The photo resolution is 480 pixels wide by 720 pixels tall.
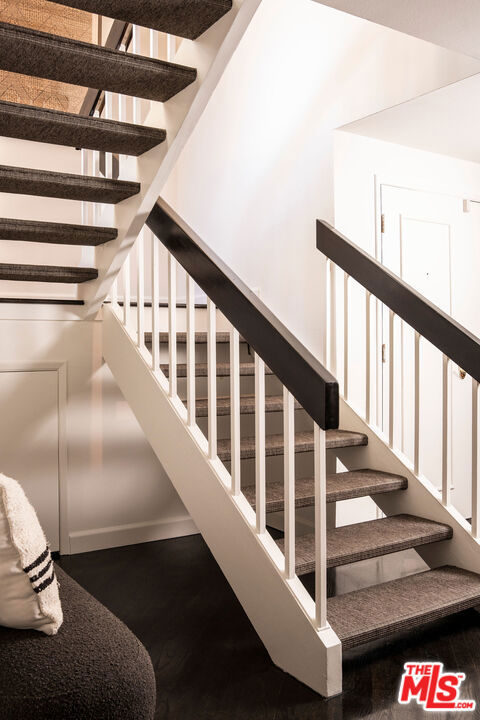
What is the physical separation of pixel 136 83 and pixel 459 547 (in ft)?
7.05

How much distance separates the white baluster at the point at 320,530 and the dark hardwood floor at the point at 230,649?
24 centimetres

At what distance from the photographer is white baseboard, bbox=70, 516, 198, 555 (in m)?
3.18

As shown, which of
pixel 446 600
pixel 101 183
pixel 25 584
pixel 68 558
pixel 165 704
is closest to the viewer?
pixel 25 584

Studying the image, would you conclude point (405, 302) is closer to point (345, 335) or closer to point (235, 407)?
point (345, 335)

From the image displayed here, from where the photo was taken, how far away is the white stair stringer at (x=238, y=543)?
1812mm

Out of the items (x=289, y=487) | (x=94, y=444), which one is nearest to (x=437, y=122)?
(x=289, y=487)

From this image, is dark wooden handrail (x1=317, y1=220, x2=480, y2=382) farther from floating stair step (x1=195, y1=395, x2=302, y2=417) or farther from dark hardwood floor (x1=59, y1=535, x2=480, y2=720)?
dark hardwood floor (x1=59, y1=535, x2=480, y2=720)

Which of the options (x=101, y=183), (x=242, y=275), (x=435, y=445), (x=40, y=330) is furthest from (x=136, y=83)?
(x=435, y=445)

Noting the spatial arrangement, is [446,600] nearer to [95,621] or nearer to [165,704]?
[165,704]

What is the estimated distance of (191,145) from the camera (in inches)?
168

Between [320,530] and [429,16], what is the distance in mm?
1695

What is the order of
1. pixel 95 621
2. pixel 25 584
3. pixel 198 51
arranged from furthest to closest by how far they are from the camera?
1. pixel 198 51
2. pixel 95 621
3. pixel 25 584

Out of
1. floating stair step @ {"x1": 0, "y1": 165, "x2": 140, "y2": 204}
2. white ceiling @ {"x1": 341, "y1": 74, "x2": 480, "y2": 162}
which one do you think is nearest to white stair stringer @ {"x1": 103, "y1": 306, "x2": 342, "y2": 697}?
floating stair step @ {"x1": 0, "y1": 165, "x2": 140, "y2": 204}

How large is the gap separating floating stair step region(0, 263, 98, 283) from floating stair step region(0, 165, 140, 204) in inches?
18.1
